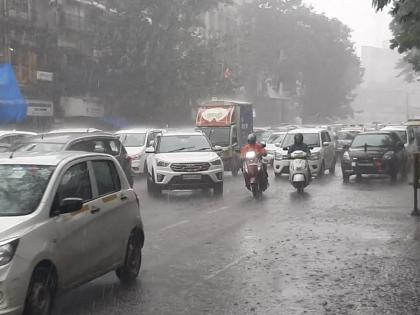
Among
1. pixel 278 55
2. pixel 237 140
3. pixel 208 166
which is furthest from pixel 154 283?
pixel 278 55

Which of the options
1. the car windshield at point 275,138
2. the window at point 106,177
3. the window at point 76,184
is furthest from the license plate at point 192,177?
the car windshield at point 275,138

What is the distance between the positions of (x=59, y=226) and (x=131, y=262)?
189cm

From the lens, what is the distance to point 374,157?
2297 centimetres

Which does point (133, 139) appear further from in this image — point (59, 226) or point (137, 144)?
point (59, 226)

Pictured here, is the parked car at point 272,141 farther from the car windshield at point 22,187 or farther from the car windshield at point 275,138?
the car windshield at point 22,187

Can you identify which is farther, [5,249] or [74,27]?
[74,27]

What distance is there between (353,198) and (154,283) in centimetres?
1090

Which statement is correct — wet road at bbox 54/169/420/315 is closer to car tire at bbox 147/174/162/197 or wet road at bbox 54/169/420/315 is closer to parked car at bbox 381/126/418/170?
car tire at bbox 147/174/162/197

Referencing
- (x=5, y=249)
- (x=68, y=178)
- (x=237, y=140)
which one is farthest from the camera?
(x=237, y=140)

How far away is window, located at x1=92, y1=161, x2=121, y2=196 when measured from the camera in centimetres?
739

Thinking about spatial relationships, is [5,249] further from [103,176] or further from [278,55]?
[278,55]

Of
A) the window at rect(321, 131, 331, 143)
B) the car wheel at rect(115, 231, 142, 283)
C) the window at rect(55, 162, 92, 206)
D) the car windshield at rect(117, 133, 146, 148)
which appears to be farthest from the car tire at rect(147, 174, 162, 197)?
the window at rect(55, 162, 92, 206)

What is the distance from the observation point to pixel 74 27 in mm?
44844

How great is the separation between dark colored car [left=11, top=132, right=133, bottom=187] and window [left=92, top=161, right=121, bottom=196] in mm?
6040
